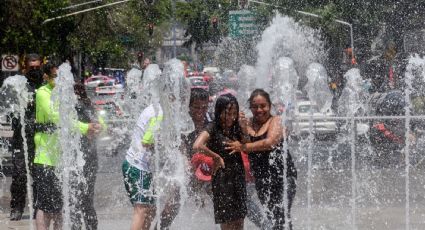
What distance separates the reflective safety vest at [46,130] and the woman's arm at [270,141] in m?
1.29

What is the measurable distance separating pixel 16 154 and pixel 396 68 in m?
28.7

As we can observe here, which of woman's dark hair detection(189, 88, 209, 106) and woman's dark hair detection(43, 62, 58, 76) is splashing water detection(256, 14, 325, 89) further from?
woman's dark hair detection(189, 88, 209, 106)

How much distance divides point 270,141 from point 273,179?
11.9 inches

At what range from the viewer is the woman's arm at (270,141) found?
590 cm

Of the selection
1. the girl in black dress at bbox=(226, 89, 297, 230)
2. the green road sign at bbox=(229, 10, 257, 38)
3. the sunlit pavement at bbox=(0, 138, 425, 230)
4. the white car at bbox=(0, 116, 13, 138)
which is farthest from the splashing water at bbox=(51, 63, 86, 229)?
the green road sign at bbox=(229, 10, 257, 38)

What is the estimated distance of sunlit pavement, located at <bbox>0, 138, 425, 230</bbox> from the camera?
8.02 m

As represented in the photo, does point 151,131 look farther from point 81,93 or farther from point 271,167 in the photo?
point 81,93

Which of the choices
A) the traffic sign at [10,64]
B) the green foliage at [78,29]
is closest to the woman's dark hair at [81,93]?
the green foliage at [78,29]

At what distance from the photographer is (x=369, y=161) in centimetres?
1281

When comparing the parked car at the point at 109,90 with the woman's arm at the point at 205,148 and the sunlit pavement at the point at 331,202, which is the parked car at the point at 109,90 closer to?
the sunlit pavement at the point at 331,202

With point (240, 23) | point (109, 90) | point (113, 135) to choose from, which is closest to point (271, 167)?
point (113, 135)

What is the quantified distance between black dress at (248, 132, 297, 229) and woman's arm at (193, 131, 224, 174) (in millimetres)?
342

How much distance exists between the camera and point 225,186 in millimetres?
5832

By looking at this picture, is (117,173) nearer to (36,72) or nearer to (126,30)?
(36,72)
